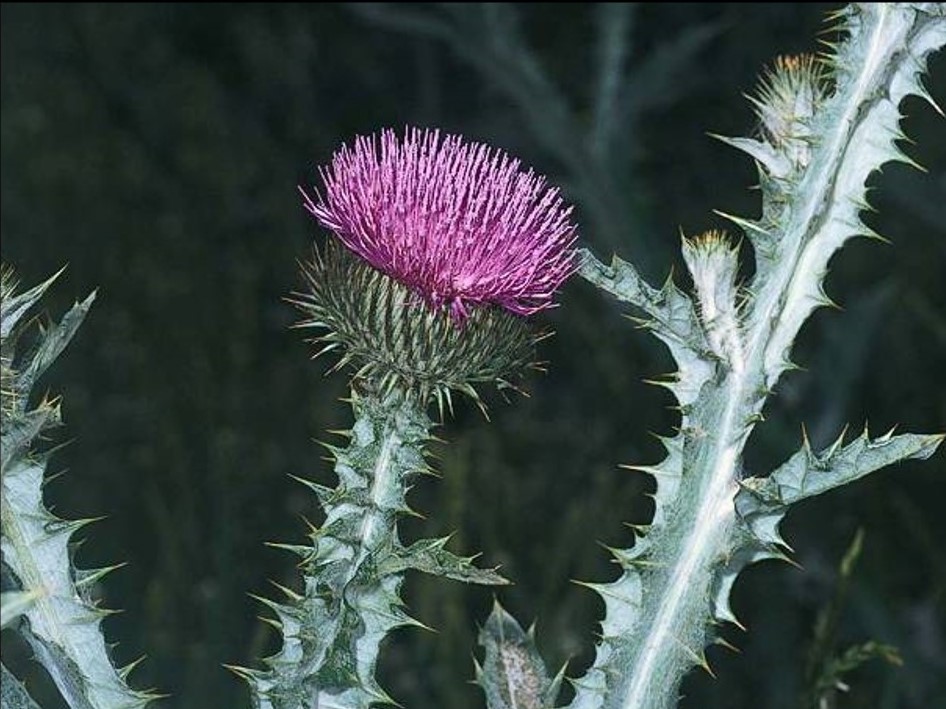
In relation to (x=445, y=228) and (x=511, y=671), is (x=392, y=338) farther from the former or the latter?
(x=511, y=671)

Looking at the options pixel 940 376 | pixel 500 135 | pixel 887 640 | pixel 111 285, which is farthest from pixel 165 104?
pixel 887 640

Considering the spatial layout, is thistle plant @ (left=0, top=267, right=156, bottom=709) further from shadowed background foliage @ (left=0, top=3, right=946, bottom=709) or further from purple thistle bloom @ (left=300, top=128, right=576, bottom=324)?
shadowed background foliage @ (left=0, top=3, right=946, bottom=709)

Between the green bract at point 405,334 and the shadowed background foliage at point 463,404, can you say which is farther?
the shadowed background foliage at point 463,404

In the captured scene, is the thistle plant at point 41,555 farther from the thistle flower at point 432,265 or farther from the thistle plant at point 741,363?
the thistle plant at point 741,363

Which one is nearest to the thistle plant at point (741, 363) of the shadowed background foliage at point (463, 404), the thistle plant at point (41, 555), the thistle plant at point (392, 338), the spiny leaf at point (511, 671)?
the spiny leaf at point (511, 671)

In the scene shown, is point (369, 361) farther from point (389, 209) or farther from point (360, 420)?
point (389, 209)

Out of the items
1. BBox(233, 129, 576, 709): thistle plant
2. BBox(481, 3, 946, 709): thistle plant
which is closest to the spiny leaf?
BBox(481, 3, 946, 709): thistle plant
